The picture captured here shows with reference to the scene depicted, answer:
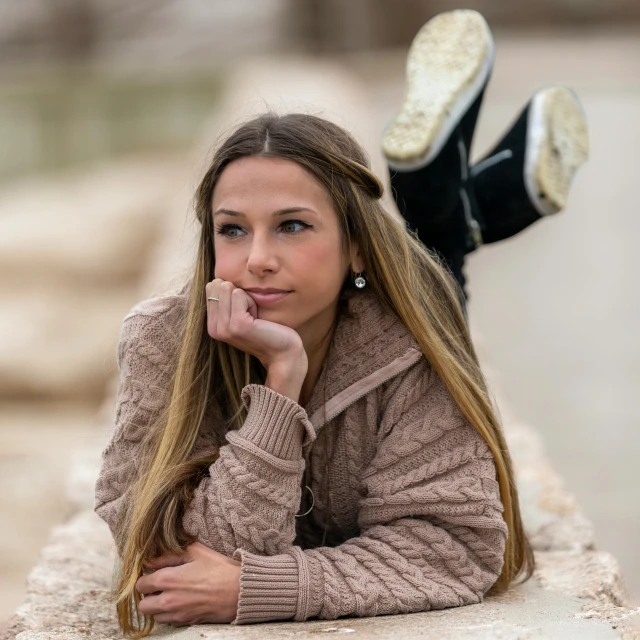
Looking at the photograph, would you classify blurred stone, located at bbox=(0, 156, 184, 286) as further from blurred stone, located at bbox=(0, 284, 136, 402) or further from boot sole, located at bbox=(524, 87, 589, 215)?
boot sole, located at bbox=(524, 87, 589, 215)

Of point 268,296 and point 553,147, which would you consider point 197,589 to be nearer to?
point 268,296

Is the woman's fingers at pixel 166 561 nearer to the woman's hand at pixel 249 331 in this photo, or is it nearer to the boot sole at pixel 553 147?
the woman's hand at pixel 249 331

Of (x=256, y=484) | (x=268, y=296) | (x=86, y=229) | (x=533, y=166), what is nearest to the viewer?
(x=256, y=484)

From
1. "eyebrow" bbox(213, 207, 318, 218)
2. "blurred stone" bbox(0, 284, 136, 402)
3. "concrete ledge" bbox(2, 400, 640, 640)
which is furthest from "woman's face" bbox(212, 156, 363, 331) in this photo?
"blurred stone" bbox(0, 284, 136, 402)

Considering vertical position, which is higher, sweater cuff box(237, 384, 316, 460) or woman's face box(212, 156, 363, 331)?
woman's face box(212, 156, 363, 331)

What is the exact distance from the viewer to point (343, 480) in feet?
7.07

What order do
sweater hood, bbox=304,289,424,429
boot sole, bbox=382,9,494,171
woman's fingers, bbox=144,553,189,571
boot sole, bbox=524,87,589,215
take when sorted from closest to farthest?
woman's fingers, bbox=144,553,189,571, sweater hood, bbox=304,289,424,429, boot sole, bbox=382,9,494,171, boot sole, bbox=524,87,589,215

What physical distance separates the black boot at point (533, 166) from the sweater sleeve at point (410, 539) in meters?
0.90

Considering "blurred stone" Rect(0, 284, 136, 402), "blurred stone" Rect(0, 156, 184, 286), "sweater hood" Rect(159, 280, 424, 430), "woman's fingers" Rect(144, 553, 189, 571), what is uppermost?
"blurred stone" Rect(0, 156, 184, 286)

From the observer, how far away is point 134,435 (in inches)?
82.9

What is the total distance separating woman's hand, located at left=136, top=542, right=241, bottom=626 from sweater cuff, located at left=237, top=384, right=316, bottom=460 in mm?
209

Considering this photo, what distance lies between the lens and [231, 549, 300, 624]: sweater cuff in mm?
1905

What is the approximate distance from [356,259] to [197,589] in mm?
680

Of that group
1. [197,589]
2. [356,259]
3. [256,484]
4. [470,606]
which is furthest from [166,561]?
[356,259]
